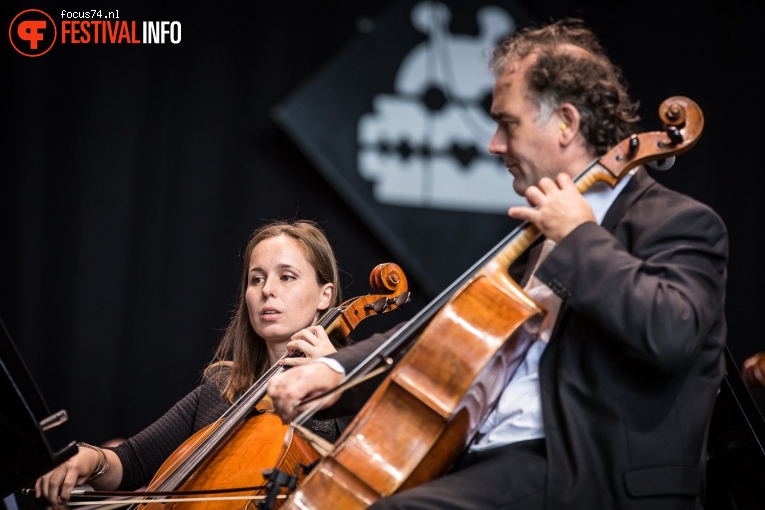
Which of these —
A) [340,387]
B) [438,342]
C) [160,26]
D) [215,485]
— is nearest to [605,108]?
[438,342]

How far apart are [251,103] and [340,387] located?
7.92ft

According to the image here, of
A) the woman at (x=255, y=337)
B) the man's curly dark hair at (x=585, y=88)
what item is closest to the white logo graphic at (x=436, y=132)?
the woman at (x=255, y=337)

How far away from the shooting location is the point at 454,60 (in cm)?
391

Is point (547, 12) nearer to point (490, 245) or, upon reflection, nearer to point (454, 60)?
point (454, 60)

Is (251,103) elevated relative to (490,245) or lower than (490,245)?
elevated

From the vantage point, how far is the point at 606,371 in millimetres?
1564

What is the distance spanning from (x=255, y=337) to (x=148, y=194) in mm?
1250

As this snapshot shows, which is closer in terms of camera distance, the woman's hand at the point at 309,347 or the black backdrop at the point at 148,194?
the woman's hand at the point at 309,347

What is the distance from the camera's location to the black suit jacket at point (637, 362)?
1.47 m

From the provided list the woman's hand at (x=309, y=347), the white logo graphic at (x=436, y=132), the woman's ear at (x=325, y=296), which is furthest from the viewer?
the white logo graphic at (x=436, y=132)

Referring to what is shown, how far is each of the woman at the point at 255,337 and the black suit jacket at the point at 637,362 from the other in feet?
2.97

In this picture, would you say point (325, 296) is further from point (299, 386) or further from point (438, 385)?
point (438, 385)

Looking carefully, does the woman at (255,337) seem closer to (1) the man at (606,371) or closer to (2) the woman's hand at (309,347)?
(2) the woman's hand at (309,347)

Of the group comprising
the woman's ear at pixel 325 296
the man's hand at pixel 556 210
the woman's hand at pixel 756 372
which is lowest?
the woman's hand at pixel 756 372
